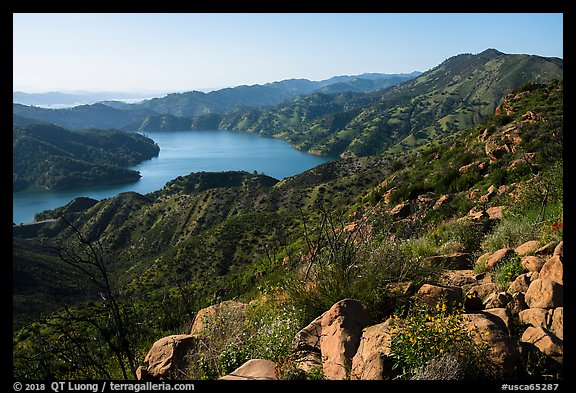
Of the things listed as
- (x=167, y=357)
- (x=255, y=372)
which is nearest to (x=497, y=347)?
(x=255, y=372)

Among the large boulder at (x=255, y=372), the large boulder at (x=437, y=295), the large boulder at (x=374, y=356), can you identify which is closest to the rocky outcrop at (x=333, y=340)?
the large boulder at (x=374, y=356)

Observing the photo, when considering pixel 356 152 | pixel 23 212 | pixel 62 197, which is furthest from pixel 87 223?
pixel 356 152

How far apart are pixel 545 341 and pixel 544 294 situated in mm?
772

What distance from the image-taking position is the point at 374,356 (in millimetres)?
2938

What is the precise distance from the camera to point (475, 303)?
3.81 metres

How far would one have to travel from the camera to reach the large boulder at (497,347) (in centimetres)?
283

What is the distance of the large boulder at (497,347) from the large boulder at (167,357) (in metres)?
2.86

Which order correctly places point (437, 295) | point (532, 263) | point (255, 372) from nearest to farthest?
point (255, 372)
point (437, 295)
point (532, 263)

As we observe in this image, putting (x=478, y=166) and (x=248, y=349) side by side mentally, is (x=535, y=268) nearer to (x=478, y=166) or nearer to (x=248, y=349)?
(x=248, y=349)

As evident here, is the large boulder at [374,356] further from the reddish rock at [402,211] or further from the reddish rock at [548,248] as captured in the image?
the reddish rock at [402,211]

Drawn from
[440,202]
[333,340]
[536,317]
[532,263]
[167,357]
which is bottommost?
[440,202]

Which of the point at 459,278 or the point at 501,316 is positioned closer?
the point at 501,316

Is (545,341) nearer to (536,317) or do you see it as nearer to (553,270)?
(536,317)

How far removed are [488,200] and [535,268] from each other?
9.89 m
